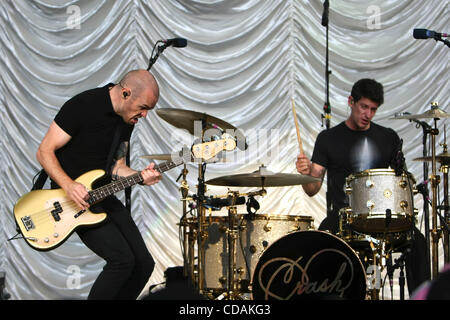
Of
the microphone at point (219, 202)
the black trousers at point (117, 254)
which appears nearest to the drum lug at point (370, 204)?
the microphone at point (219, 202)

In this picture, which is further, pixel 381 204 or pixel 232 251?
pixel 232 251

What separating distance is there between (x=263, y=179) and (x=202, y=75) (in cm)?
250

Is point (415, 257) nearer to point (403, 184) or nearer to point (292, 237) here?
point (403, 184)

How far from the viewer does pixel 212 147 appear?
462 cm

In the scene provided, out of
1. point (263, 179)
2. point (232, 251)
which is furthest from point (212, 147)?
point (232, 251)

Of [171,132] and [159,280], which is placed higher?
[171,132]

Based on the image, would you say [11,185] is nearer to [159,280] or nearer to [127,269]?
[159,280]

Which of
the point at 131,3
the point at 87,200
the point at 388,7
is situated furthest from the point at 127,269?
the point at 388,7

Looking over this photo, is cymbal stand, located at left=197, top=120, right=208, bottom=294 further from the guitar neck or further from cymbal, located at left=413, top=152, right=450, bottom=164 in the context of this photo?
cymbal, located at left=413, top=152, right=450, bottom=164

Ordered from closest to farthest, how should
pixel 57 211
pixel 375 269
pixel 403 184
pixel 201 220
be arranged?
pixel 57 211, pixel 375 269, pixel 403 184, pixel 201 220

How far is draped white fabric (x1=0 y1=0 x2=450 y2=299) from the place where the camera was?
22.4 ft

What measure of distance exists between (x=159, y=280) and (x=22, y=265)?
152 cm

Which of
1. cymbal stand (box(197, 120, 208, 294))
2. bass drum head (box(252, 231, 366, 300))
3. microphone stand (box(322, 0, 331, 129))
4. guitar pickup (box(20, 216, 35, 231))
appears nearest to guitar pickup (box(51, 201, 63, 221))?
guitar pickup (box(20, 216, 35, 231))

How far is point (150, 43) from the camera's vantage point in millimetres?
6953
